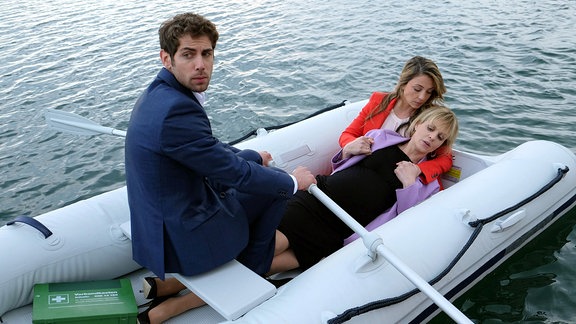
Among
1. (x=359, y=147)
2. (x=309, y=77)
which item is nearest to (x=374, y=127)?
(x=359, y=147)

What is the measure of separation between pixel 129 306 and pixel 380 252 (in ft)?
3.69

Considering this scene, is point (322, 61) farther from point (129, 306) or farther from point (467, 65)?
point (129, 306)

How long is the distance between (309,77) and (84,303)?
4667 mm

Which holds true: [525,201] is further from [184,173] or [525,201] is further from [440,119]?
[184,173]

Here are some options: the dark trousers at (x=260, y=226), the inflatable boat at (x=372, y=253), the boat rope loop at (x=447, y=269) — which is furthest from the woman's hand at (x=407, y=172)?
the dark trousers at (x=260, y=226)

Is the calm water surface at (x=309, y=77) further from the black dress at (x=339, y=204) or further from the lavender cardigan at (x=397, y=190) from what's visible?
the black dress at (x=339, y=204)

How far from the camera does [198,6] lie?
34.9 ft

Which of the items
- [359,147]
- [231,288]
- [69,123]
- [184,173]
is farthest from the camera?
[69,123]

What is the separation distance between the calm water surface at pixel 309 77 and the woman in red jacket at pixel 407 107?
0.75 metres

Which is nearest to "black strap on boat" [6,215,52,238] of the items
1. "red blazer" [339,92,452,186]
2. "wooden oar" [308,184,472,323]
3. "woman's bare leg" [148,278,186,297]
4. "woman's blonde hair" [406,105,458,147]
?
"woman's bare leg" [148,278,186,297]

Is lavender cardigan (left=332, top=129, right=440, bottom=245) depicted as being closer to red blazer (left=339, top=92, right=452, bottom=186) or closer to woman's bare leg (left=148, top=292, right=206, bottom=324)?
red blazer (left=339, top=92, right=452, bottom=186)

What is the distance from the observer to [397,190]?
302cm

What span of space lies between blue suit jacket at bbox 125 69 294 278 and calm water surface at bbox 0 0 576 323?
152 cm

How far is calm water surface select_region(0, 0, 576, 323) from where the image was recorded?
3.58 meters
